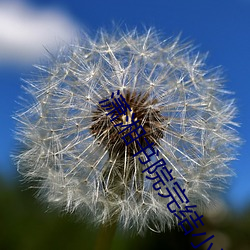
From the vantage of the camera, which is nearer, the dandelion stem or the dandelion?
the dandelion stem

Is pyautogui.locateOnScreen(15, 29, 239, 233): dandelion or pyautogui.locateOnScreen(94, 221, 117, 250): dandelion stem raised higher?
pyautogui.locateOnScreen(15, 29, 239, 233): dandelion

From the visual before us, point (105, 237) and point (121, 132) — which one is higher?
point (121, 132)

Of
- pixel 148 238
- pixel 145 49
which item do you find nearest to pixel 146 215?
pixel 145 49

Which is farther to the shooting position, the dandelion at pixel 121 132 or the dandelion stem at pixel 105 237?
the dandelion at pixel 121 132

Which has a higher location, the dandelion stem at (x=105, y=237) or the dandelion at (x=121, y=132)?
the dandelion at (x=121, y=132)
